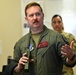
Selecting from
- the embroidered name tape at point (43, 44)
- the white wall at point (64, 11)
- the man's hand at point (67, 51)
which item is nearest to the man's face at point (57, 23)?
the white wall at point (64, 11)

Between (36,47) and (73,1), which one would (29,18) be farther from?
(73,1)

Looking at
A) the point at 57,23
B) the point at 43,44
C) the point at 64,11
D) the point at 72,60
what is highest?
the point at 64,11

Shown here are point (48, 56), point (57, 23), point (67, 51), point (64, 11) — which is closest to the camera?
point (67, 51)

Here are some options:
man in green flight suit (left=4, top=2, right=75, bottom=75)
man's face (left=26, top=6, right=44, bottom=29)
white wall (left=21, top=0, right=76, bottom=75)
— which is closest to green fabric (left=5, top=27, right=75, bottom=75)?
man in green flight suit (left=4, top=2, right=75, bottom=75)

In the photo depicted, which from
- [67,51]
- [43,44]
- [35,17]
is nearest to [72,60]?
[67,51]

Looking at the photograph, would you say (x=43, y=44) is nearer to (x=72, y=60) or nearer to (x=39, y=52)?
(x=39, y=52)

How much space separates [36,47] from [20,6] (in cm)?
144

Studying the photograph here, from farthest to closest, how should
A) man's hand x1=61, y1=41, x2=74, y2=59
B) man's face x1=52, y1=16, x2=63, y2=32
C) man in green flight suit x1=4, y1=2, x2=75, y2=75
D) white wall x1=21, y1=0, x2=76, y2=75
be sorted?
white wall x1=21, y1=0, x2=76, y2=75, man's face x1=52, y1=16, x2=63, y2=32, man in green flight suit x1=4, y1=2, x2=75, y2=75, man's hand x1=61, y1=41, x2=74, y2=59

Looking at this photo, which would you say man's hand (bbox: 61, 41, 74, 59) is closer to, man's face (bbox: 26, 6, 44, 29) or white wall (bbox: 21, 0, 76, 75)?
man's face (bbox: 26, 6, 44, 29)

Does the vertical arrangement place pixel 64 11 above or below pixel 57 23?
above

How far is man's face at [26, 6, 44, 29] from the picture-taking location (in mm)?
1647

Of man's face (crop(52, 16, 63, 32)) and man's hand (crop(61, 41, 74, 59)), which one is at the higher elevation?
man's face (crop(52, 16, 63, 32))

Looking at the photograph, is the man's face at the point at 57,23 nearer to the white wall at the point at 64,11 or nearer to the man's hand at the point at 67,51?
the white wall at the point at 64,11

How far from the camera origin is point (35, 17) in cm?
165
